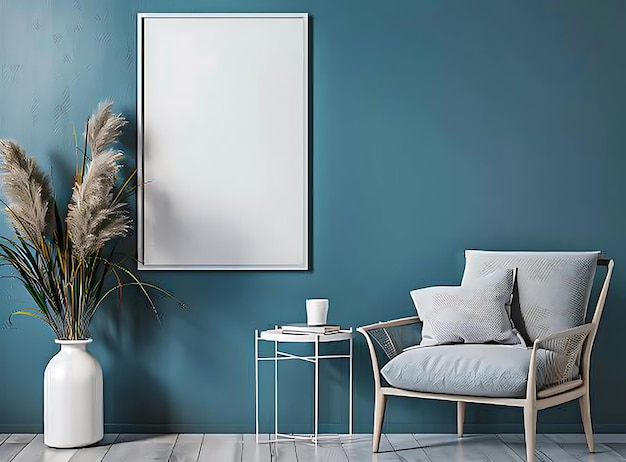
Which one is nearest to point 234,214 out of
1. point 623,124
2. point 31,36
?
point 31,36

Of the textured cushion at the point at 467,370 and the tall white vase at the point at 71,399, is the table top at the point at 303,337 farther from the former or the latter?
the tall white vase at the point at 71,399

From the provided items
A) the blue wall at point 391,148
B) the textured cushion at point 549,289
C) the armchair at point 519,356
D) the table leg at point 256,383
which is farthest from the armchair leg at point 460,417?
the table leg at point 256,383

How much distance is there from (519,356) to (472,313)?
1.12ft

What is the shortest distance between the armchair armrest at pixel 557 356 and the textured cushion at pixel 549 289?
0.44ft

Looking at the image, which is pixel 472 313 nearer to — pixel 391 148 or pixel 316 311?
pixel 316 311

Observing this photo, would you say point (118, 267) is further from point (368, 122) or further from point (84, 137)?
point (368, 122)

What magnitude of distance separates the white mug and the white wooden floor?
555 mm

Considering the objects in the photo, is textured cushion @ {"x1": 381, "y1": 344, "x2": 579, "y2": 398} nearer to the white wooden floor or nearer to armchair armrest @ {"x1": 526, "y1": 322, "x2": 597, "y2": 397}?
armchair armrest @ {"x1": 526, "y1": 322, "x2": 597, "y2": 397}

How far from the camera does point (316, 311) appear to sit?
12.9 ft

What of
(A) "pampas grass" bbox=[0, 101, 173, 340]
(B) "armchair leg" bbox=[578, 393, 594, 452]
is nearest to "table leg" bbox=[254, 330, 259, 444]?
(A) "pampas grass" bbox=[0, 101, 173, 340]

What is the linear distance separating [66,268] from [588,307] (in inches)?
97.0

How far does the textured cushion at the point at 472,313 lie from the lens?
12.2 ft

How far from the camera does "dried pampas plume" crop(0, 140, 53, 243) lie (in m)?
3.85

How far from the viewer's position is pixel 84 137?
4.23 meters
